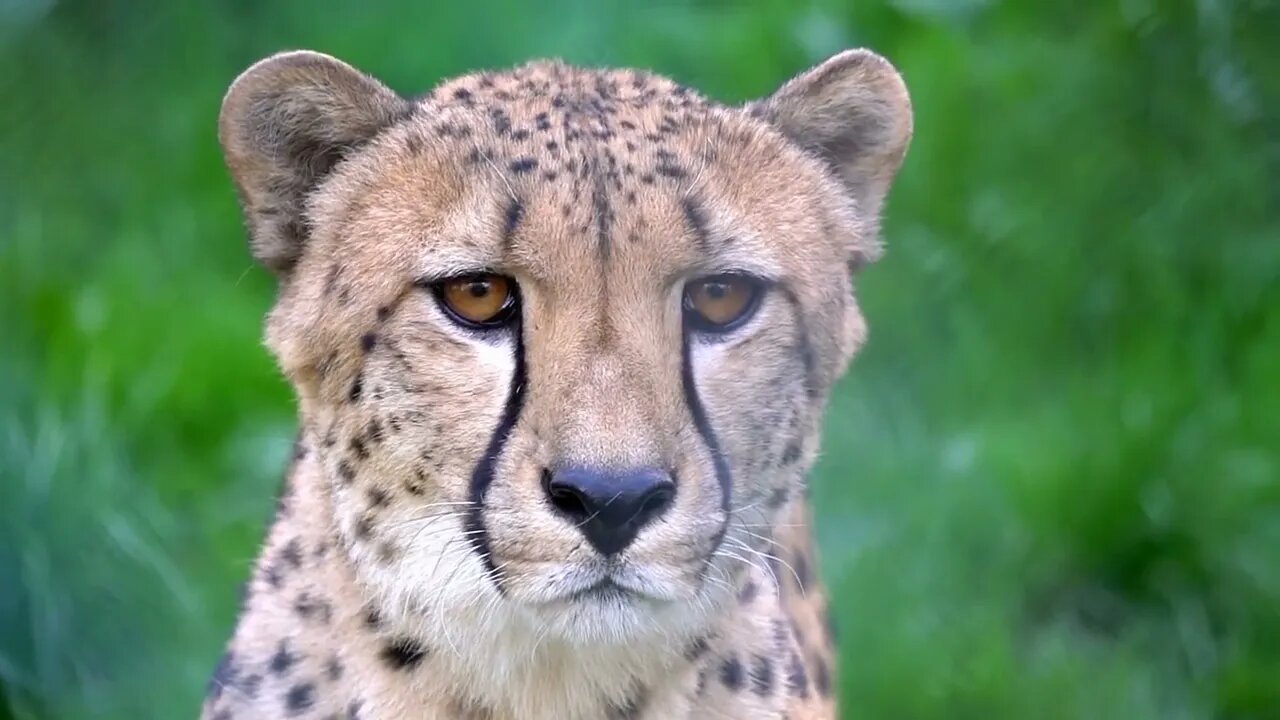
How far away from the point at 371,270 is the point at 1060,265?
7.24 ft

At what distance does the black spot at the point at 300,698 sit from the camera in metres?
2.16

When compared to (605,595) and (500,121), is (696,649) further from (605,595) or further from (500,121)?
(500,121)

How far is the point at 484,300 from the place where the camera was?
79.0 inches

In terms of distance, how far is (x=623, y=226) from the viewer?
2.00 m

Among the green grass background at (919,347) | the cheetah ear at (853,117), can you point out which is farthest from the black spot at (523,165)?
the green grass background at (919,347)

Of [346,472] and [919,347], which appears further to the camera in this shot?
[919,347]

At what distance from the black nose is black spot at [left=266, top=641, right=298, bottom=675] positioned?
1.71 ft

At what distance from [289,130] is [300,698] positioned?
0.67 m

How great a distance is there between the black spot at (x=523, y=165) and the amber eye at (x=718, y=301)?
0.72ft

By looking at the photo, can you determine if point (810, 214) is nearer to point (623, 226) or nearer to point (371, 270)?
point (623, 226)

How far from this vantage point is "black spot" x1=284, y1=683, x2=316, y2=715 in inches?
85.1

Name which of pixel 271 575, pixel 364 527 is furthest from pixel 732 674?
pixel 271 575

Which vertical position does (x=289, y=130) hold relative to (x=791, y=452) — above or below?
above

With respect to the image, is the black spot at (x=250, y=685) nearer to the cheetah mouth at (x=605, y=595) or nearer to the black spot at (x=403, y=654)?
the black spot at (x=403, y=654)
